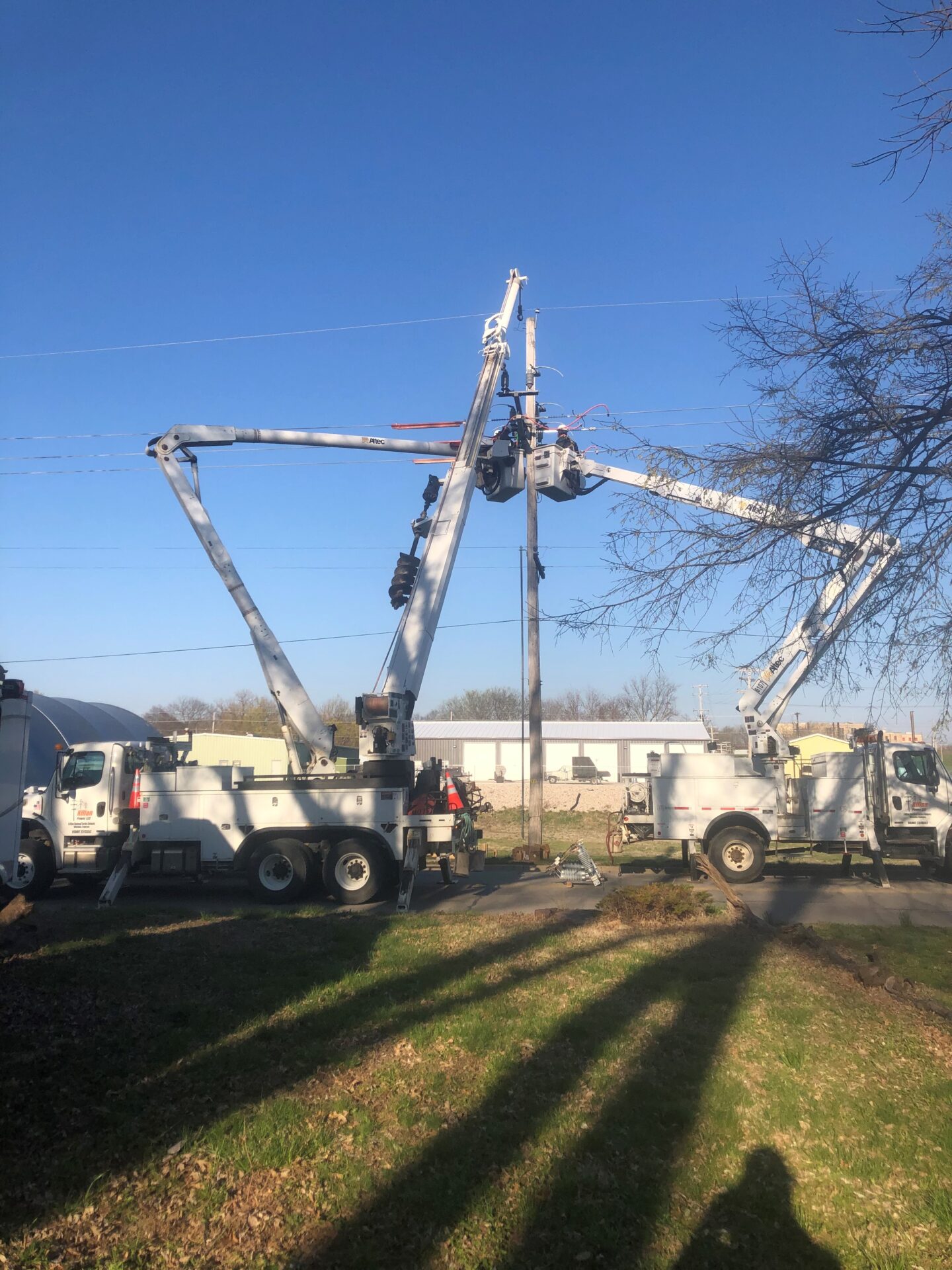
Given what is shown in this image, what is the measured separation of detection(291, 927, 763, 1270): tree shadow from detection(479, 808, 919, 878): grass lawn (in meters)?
11.3

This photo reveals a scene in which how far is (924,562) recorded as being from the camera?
6398 mm

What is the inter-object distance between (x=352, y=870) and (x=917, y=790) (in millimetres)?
10413

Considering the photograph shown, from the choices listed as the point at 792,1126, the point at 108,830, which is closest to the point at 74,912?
the point at 108,830

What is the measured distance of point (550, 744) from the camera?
62.5 m

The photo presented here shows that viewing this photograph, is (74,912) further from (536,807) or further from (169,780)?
(536,807)

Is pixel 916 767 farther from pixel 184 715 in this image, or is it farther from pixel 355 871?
pixel 184 715

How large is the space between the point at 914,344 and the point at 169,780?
12743mm

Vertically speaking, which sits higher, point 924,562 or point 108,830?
point 924,562

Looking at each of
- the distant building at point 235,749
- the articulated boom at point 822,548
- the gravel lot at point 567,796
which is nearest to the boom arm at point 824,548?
the articulated boom at point 822,548

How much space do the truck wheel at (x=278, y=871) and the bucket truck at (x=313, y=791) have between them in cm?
2

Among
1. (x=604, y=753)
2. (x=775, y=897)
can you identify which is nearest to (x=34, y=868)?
(x=775, y=897)

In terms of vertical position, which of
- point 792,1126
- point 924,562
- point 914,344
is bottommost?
point 792,1126

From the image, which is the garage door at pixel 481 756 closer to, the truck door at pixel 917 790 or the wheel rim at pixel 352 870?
the truck door at pixel 917 790

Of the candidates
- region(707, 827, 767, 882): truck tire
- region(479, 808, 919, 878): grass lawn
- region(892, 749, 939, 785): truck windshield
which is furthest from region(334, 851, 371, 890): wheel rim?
region(892, 749, 939, 785): truck windshield
